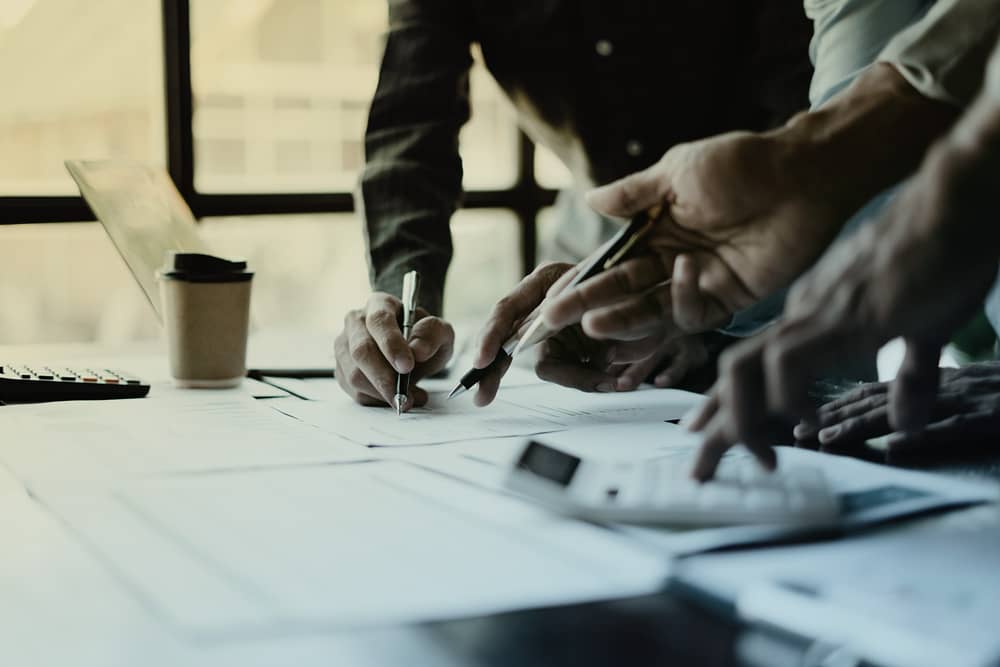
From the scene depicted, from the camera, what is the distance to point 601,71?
1.99 metres

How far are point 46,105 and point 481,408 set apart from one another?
182 centimetres

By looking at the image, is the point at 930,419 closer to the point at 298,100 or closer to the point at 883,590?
the point at 883,590

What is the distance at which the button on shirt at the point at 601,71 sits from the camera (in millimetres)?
1752

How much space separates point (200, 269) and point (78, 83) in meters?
1.53

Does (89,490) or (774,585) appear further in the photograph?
(89,490)

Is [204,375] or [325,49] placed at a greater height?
[325,49]

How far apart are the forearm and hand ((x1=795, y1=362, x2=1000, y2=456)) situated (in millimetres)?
183

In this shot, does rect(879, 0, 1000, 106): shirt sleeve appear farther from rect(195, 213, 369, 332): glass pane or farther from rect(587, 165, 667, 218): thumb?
rect(195, 213, 369, 332): glass pane

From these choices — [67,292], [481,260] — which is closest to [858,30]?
[481,260]

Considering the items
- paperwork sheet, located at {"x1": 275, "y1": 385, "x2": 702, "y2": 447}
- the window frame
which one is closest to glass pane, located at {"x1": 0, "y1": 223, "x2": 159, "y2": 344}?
the window frame

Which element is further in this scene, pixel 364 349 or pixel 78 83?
pixel 78 83

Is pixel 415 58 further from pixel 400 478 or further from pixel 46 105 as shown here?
pixel 46 105

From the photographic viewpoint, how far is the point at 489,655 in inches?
21.6

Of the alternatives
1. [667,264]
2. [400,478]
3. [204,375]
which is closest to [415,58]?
[204,375]
